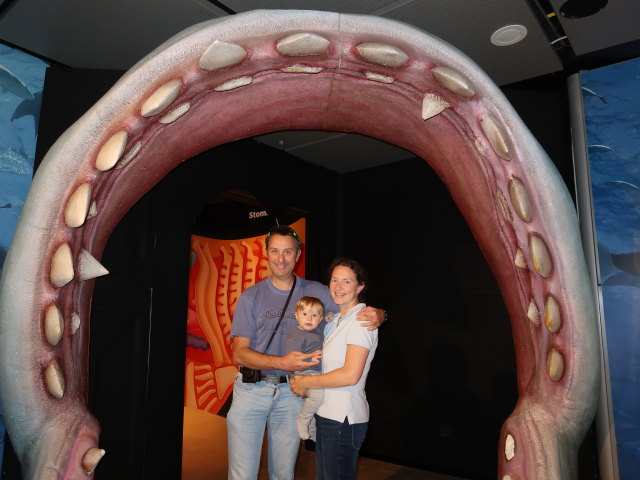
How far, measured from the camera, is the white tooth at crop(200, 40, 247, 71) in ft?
2.22

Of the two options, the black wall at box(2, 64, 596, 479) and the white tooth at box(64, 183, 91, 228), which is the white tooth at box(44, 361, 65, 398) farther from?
the black wall at box(2, 64, 596, 479)

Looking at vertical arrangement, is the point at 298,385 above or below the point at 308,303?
below

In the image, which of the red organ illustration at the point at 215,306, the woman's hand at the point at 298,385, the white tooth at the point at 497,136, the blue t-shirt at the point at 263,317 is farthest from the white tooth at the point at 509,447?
the red organ illustration at the point at 215,306

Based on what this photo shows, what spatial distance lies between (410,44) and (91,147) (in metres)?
0.51

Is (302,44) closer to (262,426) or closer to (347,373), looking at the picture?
(347,373)

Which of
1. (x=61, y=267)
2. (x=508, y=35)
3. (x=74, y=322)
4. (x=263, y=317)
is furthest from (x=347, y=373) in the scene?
(x=508, y=35)

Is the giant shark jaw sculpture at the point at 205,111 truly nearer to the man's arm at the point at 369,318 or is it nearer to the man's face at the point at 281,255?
the man's arm at the point at 369,318

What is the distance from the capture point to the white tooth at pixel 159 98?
0.68 m

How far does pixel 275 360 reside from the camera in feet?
6.11

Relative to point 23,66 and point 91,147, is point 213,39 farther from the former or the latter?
point 23,66

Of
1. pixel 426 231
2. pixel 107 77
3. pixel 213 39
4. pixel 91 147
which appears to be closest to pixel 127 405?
pixel 107 77

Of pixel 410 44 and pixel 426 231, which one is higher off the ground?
pixel 426 231

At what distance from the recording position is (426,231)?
3.79m

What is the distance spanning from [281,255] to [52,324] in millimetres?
1385
